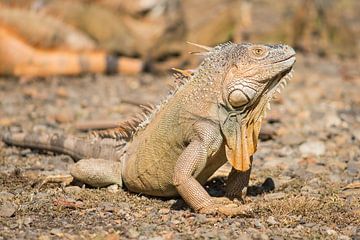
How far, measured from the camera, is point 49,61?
52.2 ft

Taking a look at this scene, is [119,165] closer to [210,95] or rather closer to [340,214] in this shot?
[210,95]

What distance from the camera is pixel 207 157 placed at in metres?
7.10

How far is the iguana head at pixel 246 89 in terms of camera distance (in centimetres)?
708

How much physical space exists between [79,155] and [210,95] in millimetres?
2631

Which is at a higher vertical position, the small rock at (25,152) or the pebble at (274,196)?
the pebble at (274,196)

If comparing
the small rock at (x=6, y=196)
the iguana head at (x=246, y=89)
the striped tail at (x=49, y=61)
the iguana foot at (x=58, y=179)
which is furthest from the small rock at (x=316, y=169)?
the striped tail at (x=49, y=61)

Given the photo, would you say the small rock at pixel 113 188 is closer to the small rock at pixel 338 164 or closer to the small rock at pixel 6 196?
the small rock at pixel 6 196

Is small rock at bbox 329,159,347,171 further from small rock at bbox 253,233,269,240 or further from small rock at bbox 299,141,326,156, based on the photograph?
small rock at bbox 253,233,269,240

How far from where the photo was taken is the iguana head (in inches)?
279

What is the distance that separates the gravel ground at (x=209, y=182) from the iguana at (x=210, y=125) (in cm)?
24

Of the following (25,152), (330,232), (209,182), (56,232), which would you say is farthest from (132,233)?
(25,152)

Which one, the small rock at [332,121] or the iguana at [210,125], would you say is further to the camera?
the small rock at [332,121]

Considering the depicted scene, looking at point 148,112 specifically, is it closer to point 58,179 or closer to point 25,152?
point 58,179

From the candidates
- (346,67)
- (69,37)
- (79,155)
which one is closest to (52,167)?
(79,155)
